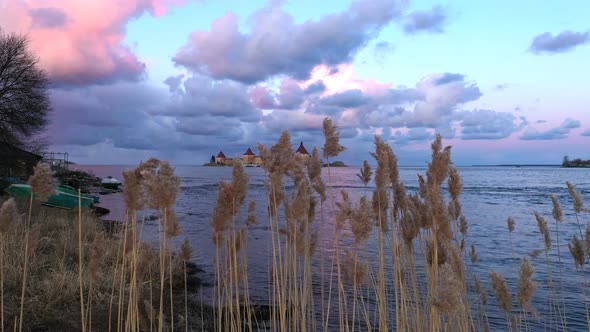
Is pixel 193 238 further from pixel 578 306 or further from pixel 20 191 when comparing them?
pixel 578 306

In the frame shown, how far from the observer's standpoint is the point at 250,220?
144 inches

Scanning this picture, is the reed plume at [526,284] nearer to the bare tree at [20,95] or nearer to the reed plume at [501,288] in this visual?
the reed plume at [501,288]

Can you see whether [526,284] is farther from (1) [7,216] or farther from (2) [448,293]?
(1) [7,216]

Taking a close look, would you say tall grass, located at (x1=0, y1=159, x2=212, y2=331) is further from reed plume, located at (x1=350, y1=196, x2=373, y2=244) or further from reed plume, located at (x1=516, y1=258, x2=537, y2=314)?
reed plume, located at (x1=516, y1=258, x2=537, y2=314)

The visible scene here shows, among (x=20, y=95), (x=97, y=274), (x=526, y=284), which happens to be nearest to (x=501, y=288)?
(x=526, y=284)

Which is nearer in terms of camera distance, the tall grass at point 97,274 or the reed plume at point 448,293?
the reed plume at point 448,293

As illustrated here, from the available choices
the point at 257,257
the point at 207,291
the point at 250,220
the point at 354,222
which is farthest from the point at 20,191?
the point at 354,222

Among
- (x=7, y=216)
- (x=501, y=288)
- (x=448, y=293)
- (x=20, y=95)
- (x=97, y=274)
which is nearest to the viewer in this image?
(x=448, y=293)

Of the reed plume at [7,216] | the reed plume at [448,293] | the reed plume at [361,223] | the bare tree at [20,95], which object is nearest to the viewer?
the reed plume at [448,293]

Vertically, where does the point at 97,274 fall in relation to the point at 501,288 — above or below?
below

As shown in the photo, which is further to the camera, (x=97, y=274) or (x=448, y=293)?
(x=97, y=274)

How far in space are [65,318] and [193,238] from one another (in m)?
9.79

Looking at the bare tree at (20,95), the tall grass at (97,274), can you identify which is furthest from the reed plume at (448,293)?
the bare tree at (20,95)

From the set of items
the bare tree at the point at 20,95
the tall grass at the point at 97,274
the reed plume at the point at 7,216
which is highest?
the bare tree at the point at 20,95
